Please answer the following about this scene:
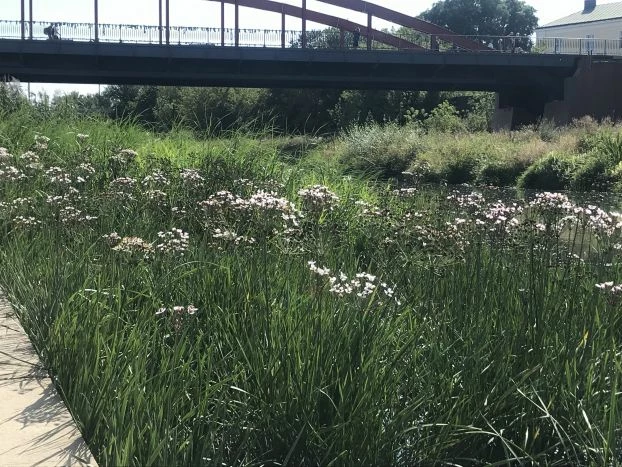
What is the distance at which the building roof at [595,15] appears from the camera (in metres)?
96.9

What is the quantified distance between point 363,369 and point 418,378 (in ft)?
1.19

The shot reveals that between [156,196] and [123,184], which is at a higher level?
[123,184]

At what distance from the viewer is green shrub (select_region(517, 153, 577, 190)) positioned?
29453mm

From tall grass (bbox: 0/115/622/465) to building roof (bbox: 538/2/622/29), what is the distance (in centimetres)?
9939

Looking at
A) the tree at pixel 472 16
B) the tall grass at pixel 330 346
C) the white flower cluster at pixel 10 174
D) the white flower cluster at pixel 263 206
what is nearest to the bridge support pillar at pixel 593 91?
the white flower cluster at pixel 10 174

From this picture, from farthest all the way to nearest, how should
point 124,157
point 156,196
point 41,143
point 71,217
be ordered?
point 41,143, point 124,157, point 156,196, point 71,217

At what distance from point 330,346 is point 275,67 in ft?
150

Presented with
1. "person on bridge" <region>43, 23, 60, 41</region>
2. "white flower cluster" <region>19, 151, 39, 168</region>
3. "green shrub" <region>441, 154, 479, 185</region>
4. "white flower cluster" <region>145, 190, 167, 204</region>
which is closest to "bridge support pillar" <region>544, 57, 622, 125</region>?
"green shrub" <region>441, 154, 479, 185</region>

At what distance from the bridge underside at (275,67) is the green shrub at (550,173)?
57.7 feet

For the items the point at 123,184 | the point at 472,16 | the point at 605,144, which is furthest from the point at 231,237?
the point at 472,16

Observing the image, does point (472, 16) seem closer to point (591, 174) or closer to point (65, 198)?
point (591, 174)

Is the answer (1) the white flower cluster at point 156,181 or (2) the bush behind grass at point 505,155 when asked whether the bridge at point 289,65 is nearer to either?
(2) the bush behind grass at point 505,155

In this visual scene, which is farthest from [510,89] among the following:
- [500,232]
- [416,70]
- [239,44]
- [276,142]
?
[500,232]

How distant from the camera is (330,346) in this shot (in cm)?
325
